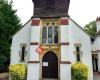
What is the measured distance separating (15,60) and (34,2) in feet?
24.3

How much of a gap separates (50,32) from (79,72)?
233 inches

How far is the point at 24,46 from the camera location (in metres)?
23.5

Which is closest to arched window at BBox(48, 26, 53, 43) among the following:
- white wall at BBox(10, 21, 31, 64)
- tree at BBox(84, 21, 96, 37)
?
white wall at BBox(10, 21, 31, 64)

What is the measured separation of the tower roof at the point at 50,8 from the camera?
77.2 ft

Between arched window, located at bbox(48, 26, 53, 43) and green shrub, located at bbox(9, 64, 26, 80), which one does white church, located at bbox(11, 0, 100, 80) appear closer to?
arched window, located at bbox(48, 26, 53, 43)

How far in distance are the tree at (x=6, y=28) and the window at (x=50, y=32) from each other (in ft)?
27.6

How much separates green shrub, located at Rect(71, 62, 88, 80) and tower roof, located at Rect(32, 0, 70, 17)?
6557mm

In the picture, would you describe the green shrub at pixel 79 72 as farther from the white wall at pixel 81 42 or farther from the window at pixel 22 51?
the window at pixel 22 51

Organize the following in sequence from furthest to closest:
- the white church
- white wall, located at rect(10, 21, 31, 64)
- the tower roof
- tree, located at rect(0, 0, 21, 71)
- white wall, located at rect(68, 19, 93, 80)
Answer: tree, located at rect(0, 0, 21, 71)
the tower roof
white wall, located at rect(10, 21, 31, 64)
white wall, located at rect(68, 19, 93, 80)
the white church

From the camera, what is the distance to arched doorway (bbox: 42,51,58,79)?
22.5 metres

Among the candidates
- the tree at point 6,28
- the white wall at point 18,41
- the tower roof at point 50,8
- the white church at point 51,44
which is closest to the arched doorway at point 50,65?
the white church at point 51,44

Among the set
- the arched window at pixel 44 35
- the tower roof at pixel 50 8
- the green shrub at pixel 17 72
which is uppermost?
the tower roof at pixel 50 8

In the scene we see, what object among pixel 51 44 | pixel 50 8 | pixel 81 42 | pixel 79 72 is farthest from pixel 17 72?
pixel 50 8

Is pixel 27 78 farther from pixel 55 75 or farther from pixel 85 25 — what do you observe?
pixel 85 25
